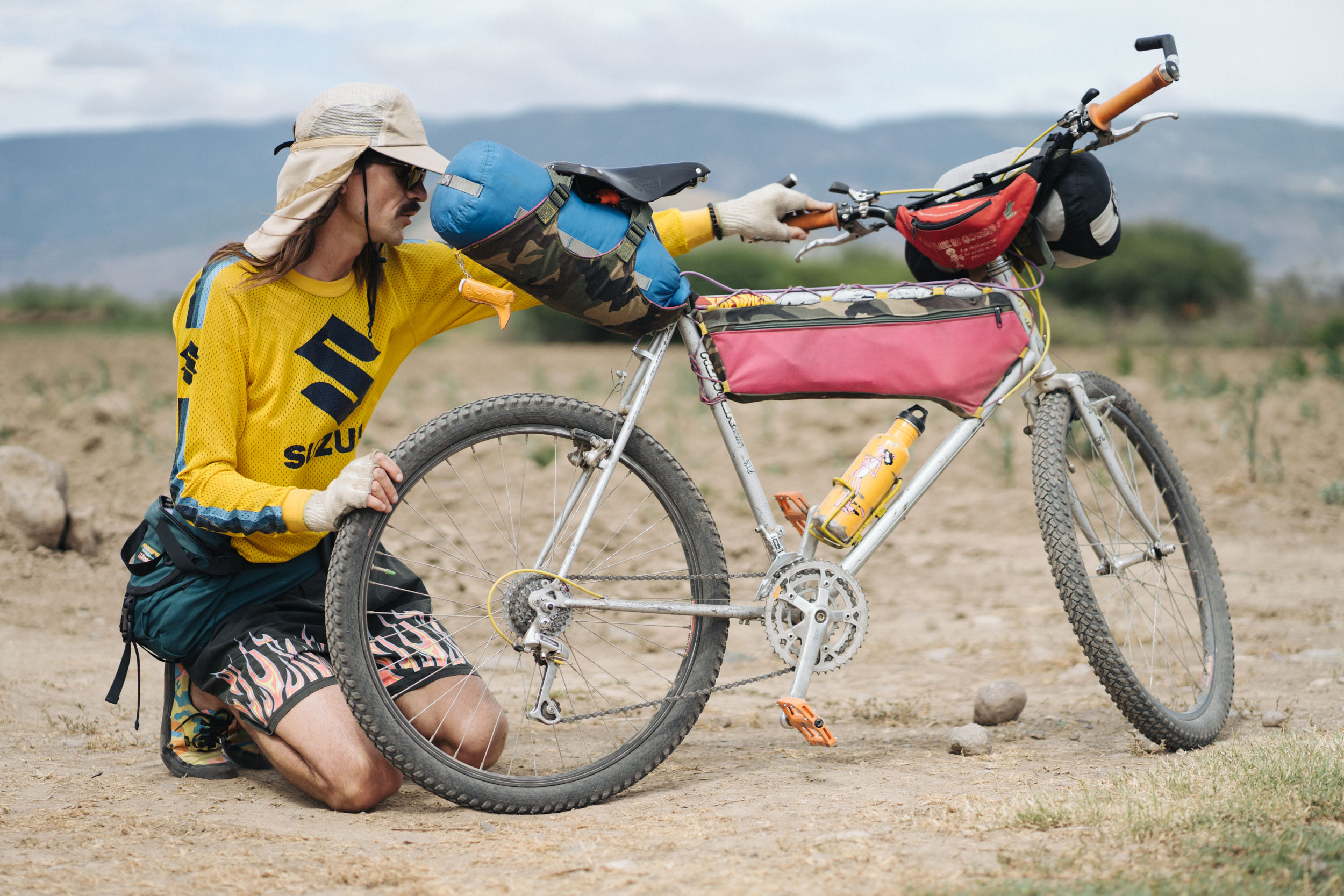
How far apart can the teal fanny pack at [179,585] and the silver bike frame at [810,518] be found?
2.69 feet

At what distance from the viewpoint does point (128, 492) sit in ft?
17.7

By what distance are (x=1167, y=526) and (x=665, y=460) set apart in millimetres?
1624

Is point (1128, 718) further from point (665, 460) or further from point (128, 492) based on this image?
point (128, 492)

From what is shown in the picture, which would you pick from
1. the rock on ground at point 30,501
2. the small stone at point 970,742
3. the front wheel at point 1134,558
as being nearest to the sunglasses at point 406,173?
the front wheel at point 1134,558

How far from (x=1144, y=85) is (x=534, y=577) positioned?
1869 mm

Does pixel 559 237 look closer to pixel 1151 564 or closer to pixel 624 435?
pixel 624 435

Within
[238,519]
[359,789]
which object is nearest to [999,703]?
[359,789]

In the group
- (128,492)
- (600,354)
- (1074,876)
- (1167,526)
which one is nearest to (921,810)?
(1074,876)

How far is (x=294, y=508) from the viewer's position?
2.43 metres

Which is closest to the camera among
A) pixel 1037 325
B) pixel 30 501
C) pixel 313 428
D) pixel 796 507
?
pixel 313 428

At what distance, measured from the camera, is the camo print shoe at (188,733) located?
272 cm

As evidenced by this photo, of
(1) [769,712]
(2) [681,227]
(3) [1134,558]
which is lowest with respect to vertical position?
(1) [769,712]

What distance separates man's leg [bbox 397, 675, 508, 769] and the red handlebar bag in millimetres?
1614

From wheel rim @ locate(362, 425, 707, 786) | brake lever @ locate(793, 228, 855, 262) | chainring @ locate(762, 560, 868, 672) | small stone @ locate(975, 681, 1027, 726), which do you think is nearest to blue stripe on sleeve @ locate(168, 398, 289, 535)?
wheel rim @ locate(362, 425, 707, 786)
